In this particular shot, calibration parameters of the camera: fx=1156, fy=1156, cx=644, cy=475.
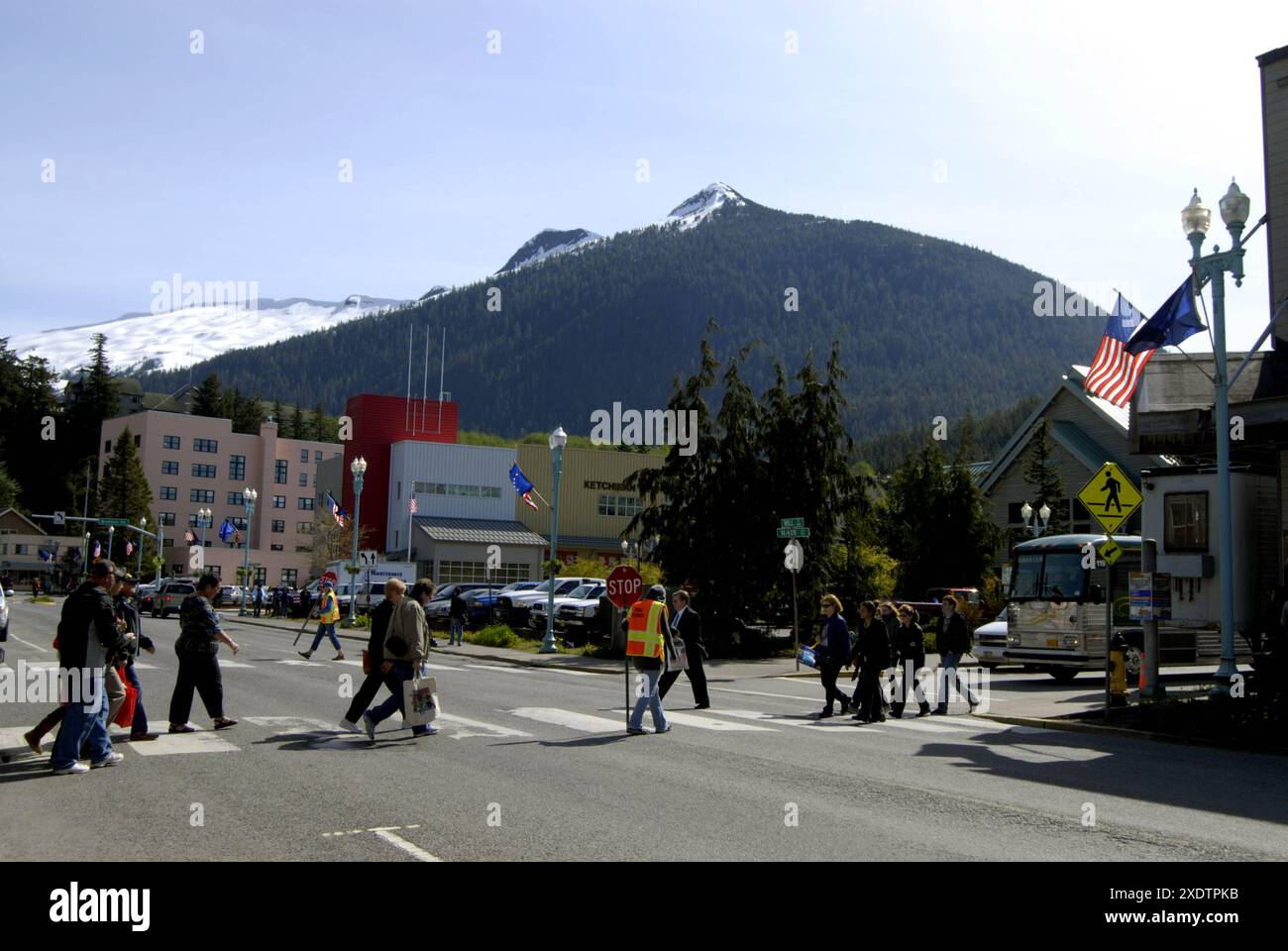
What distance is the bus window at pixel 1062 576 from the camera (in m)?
24.4

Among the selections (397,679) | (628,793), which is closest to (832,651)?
(397,679)

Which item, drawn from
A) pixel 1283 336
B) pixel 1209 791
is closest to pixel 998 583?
pixel 1283 336

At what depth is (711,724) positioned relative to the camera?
15.3 metres

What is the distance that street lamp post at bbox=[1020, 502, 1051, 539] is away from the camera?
39625 mm

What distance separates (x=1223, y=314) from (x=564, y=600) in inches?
961

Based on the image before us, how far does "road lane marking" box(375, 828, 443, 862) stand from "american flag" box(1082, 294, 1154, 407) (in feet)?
80.2

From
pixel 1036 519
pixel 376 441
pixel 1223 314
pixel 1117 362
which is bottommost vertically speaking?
pixel 1036 519

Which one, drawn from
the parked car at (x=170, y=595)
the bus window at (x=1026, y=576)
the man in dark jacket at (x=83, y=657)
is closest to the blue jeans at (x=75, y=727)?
the man in dark jacket at (x=83, y=657)

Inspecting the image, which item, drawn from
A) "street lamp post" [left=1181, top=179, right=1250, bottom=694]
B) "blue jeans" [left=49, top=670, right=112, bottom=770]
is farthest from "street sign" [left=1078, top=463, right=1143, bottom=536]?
"blue jeans" [left=49, top=670, right=112, bottom=770]

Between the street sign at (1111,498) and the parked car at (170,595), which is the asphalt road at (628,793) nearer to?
the street sign at (1111,498)

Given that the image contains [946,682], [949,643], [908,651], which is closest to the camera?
[908,651]

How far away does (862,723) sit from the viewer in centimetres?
1644

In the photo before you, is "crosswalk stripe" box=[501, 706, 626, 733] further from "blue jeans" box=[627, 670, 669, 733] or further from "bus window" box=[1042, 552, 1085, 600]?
"bus window" box=[1042, 552, 1085, 600]

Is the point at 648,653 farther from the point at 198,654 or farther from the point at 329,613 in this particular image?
the point at 329,613
